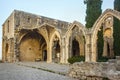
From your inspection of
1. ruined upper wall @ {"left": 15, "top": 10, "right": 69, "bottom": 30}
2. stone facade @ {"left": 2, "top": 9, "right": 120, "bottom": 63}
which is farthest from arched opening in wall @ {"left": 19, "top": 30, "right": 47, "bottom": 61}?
ruined upper wall @ {"left": 15, "top": 10, "right": 69, "bottom": 30}

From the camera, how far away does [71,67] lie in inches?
461

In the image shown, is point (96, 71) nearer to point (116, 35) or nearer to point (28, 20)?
point (116, 35)

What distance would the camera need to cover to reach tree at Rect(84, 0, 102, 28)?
74.1ft

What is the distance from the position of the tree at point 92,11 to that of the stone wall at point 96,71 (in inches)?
460

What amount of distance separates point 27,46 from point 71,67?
19.9 metres

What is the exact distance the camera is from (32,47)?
31688 mm

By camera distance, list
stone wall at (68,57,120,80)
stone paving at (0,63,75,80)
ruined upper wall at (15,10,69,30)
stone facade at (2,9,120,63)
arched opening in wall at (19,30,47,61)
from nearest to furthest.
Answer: stone wall at (68,57,120,80), stone paving at (0,63,75,80), stone facade at (2,9,120,63), ruined upper wall at (15,10,69,30), arched opening in wall at (19,30,47,61)

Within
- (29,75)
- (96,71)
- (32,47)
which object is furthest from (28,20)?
(96,71)

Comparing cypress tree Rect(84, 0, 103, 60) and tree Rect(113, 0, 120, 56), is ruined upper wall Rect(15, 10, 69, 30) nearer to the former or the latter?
cypress tree Rect(84, 0, 103, 60)

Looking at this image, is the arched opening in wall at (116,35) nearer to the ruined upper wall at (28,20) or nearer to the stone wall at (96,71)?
the ruined upper wall at (28,20)

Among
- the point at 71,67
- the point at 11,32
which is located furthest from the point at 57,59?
the point at 71,67

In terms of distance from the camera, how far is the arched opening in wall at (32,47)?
30.4 m

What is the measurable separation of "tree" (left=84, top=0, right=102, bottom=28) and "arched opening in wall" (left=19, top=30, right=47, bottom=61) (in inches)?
407

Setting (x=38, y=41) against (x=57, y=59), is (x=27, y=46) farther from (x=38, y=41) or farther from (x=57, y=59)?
(x=57, y=59)
